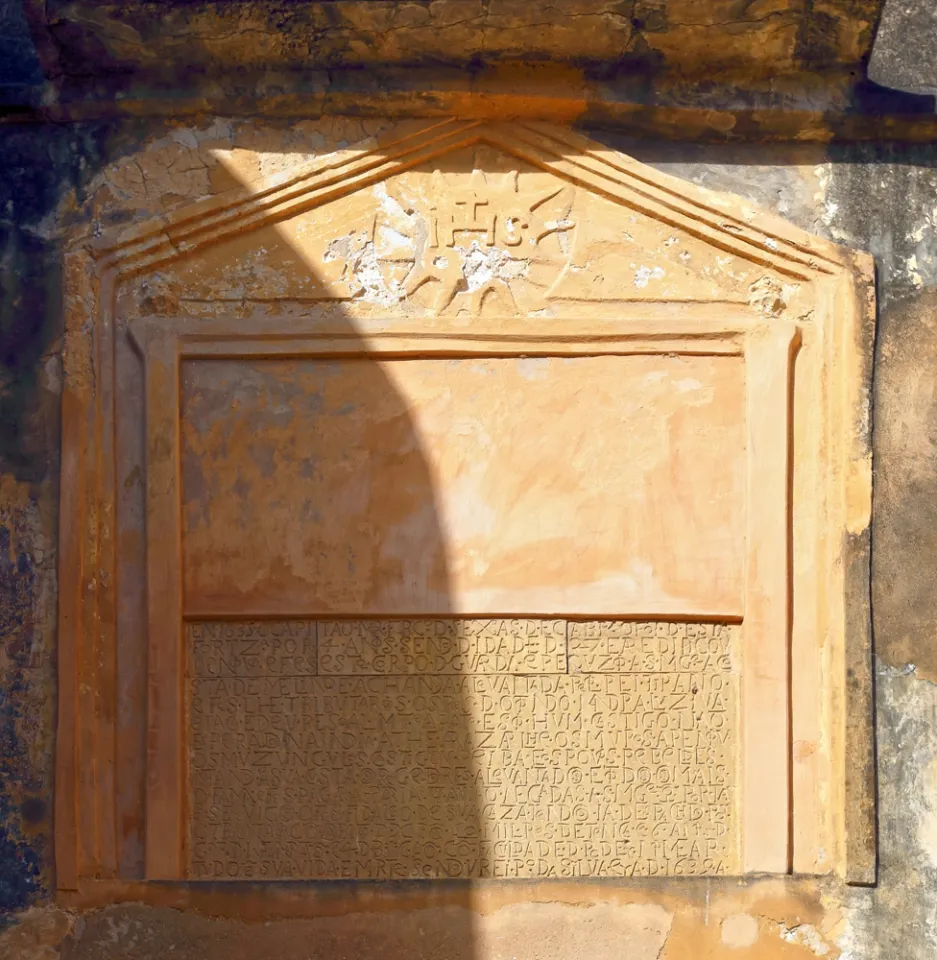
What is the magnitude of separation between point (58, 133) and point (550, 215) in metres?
1.50

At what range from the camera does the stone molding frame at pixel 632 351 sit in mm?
3982

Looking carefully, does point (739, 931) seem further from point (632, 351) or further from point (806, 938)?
point (632, 351)

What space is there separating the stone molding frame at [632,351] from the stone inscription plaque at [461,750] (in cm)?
11

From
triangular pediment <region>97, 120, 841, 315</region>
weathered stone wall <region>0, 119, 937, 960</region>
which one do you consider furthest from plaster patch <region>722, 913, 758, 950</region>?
triangular pediment <region>97, 120, 841, 315</region>

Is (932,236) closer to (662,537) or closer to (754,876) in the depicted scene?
(662,537)

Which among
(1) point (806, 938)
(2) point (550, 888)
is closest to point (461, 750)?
(2) point (550, 888)

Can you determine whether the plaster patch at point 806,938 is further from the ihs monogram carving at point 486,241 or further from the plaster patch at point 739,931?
the ihs monogram carving at point 486,241

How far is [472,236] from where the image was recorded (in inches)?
166

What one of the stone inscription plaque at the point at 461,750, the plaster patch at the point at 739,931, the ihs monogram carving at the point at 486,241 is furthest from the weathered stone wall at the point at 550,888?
the ihs monogram carving at the point at 486,241

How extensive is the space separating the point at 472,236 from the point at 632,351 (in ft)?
1.93

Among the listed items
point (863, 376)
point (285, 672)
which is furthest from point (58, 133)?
point (863, 376)

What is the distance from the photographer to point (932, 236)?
13.8 ft

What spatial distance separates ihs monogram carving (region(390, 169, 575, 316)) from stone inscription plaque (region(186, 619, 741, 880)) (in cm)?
97

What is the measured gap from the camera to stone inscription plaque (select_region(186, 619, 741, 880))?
4.01m
